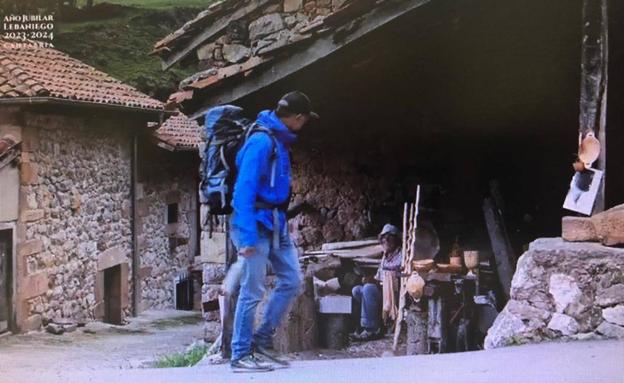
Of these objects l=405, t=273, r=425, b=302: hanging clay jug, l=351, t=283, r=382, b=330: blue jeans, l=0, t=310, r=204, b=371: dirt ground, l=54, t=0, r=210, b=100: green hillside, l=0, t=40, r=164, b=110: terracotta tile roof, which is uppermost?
l=54, t=0, r=210, b=100: green hillside

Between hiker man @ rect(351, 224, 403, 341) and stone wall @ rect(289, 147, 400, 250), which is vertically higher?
stone wall @ rect(289, 147, 400, 250)

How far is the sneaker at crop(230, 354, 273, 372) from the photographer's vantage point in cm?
266

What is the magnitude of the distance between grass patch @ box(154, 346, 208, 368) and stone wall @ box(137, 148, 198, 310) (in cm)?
22

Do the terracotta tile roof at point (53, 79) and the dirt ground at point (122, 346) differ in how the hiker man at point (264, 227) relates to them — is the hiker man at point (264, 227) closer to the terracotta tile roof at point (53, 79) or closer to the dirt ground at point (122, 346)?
the dirt ground at point (122, 346)

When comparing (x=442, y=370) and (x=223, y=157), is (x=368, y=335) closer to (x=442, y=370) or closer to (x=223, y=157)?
(x=442, y=370)

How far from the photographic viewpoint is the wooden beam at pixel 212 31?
123 inches

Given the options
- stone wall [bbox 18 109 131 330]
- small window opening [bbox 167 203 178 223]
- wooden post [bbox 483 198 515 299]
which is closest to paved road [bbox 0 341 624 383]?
stone wall [bbox 18 109 131 330]

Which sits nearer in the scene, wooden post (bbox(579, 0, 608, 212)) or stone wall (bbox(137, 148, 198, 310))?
wooden post (bbox(579, 0, 608, 212))

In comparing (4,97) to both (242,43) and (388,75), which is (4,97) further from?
(388,75)

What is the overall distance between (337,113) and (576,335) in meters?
1.36

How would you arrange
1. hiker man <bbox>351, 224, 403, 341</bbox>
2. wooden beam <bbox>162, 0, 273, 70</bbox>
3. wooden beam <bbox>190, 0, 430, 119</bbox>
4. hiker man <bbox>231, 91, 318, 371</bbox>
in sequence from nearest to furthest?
hiker man <bbox>231, 91, 318, 371</bbox>
wooden beam <bbox>190, 0, 430, 119</bbox>
wooden beam <bbox>162, 0, 273, 70</bbox>
hiker man <bbox>351, 224, 403, 341</bbox>

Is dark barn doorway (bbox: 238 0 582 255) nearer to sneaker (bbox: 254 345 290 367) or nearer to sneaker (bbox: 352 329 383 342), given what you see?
sneaker (bbox: 352 329 383 342)

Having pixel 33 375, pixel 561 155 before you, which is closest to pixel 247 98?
pixel 33 375

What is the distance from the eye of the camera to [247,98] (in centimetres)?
320
